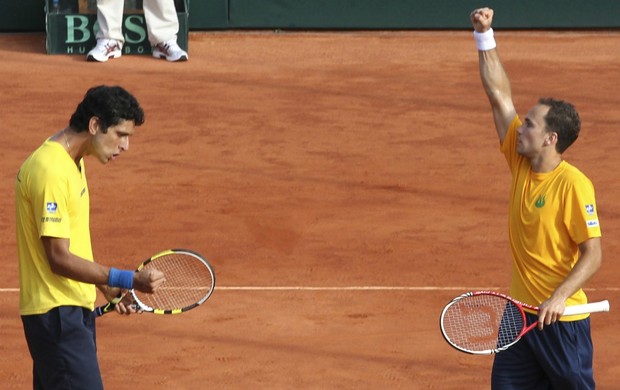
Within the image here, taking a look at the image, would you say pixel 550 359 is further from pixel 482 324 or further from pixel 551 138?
pixel 551 138

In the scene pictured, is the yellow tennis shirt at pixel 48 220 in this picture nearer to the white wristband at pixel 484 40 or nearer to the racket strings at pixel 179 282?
the racket strings at pixel 179 282

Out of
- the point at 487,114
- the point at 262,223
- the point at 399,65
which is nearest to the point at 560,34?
the point at 399,65

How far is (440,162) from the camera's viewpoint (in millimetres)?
13352

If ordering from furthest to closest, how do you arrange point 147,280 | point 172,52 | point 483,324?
point 172,52, point 483,324, point 147,280

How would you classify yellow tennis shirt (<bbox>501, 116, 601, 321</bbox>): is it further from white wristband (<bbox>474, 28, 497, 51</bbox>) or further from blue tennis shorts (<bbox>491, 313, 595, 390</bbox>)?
white wristband (<bbox>474, 28, 497, 51</bbox>)

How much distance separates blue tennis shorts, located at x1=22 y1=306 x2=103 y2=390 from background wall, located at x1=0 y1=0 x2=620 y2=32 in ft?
44.5

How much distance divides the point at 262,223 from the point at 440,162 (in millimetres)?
2686

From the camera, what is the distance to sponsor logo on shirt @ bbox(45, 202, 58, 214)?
5.70 m

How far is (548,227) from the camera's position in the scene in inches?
240

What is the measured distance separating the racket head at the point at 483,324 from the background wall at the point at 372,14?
13.0 metres

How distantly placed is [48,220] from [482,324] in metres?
2.23

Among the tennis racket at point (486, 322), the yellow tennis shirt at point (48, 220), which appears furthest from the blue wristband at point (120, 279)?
the tennis racket at point (486, 322)

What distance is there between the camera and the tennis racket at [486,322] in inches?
238

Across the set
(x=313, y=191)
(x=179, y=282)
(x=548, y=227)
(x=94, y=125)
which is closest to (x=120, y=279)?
(x=94, y=125)
